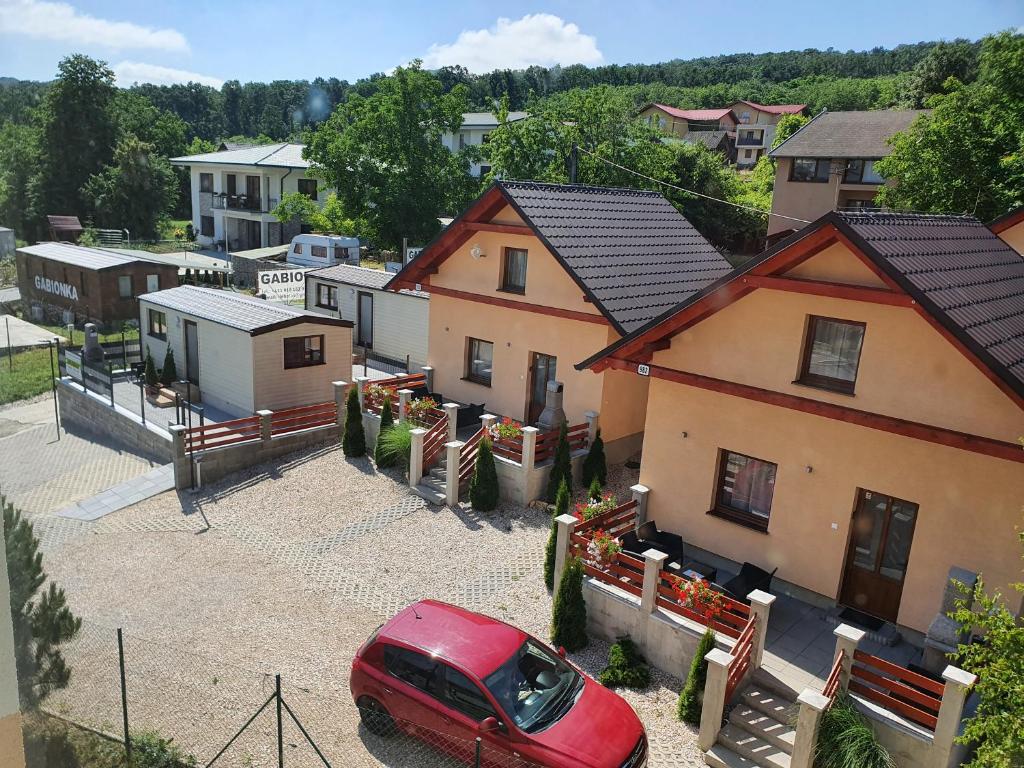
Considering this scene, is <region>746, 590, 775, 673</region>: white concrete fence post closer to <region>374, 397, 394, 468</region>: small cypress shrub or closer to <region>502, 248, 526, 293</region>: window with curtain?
<region>374, 397, 394, 468</region>: small cypress shrub

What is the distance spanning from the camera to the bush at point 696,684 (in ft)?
31.3

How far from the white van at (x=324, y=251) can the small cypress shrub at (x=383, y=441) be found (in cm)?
1878

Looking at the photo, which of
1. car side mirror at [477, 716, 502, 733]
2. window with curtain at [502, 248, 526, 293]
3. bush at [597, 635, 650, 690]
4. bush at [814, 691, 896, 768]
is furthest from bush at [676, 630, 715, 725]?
window with curtain at [502, 248, 526, 293]

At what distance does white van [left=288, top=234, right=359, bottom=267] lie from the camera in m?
35.0

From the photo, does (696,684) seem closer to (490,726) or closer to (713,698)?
(713,698)

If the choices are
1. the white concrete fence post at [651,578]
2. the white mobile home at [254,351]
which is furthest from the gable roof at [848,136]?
the white concrete fence post at [651,578]

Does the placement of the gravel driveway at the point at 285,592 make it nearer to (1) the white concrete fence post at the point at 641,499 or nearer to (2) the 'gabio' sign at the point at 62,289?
(1) the white concrete fence post at the point at 641,499

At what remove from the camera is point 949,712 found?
8148 millimetres

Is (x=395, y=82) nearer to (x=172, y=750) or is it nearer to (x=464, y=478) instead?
(x=464, y=478)

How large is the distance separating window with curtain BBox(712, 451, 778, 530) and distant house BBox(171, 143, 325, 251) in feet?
133

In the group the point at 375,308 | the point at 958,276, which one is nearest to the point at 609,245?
the point at 958,276

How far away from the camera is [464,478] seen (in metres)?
16.0

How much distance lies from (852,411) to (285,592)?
923cm

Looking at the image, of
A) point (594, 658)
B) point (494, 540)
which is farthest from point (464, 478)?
point (594, 658)
